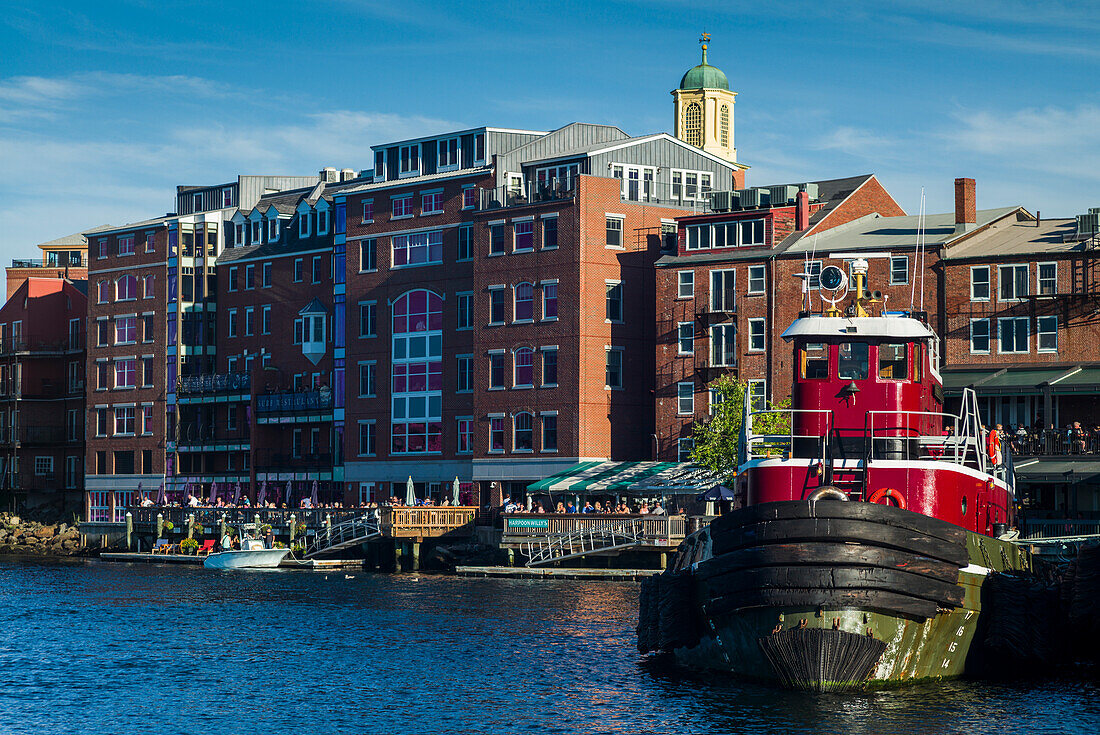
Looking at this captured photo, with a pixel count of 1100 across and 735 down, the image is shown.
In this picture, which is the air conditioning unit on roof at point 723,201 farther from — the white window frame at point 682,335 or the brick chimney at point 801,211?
the white window frame at point 682,335

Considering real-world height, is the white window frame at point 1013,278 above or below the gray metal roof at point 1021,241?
below

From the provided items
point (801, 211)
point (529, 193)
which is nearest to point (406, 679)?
point (801, 211)

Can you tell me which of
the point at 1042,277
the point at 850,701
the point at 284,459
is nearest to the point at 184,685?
the point at 850,701

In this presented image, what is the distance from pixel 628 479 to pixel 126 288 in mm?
52192

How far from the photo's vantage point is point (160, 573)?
273ft

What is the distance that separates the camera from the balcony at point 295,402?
348 ft

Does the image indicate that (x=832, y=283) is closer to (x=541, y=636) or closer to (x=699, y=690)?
(x=699, y=690)

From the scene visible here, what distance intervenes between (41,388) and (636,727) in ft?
339

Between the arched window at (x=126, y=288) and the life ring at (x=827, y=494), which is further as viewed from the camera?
the arched window at (x=126, y=288)

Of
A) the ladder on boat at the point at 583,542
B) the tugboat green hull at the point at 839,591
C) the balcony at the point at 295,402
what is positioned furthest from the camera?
the balcony at the point at 295,402

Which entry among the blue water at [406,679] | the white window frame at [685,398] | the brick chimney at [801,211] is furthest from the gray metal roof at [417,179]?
the blue water at [406,679]

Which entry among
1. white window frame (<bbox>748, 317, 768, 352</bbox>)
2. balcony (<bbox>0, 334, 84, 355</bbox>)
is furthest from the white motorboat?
balcony (<bbox>0, 334, 84, 355</bbox>)

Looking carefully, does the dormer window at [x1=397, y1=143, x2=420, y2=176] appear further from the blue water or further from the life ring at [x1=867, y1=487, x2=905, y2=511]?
the life ring at [x1=867, y1=487, x2=905, y2=511]

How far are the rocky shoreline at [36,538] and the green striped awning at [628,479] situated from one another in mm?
37477
